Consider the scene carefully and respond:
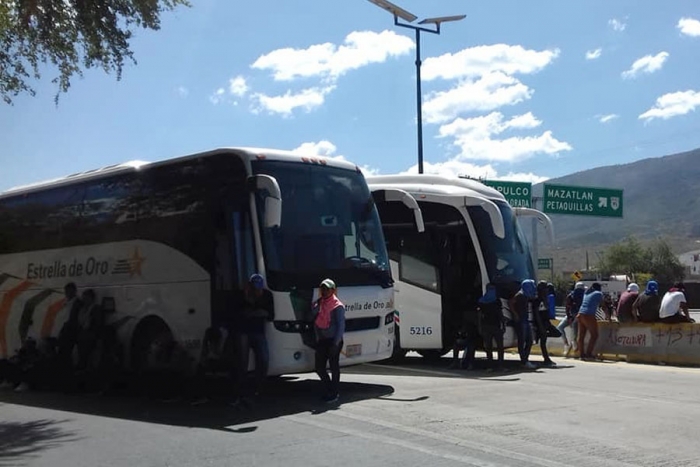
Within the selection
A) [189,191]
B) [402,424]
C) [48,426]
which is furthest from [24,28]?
[402,424]

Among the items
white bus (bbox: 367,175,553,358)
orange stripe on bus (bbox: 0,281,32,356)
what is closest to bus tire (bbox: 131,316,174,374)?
orange stripe on bus (bbox: 0,281,32,356)

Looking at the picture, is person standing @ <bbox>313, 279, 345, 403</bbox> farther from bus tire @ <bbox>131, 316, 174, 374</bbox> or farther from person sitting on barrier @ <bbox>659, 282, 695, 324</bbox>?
person sitting on barrier @ <bbox>659, 282, 695, 324</bbox>

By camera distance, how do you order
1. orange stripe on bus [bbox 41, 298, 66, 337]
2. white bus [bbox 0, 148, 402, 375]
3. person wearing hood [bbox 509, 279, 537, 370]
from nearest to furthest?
white bus [bbox 0, 148, 402, 375], orange stripe on bus [bbox 41, 298, 66, 337], person wearing hood [bbox 509, 279, 537, 370]

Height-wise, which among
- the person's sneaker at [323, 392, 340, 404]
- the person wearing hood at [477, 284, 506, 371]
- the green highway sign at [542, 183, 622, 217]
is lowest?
the person's sneaker at [323, 392, 340, 404]

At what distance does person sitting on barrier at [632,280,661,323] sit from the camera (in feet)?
55.2

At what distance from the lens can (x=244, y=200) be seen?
1030 cm

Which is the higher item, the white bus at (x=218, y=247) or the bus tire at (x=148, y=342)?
the white bus at (x=218, y=247)

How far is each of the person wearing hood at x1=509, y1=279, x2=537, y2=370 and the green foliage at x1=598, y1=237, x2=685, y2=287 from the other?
89068 millimetres

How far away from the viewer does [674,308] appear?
16.5 metres

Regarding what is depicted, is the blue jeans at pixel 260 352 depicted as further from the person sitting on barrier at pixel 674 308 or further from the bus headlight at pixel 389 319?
the person sitting on barrier at pixel 674 308

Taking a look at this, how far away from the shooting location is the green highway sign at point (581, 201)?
94.7ft

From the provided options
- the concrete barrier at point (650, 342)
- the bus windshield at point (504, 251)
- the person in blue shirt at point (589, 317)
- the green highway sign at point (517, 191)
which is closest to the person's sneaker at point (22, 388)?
the bus windshield at point (504, 251)

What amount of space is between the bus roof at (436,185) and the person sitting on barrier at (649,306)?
4.03 meters

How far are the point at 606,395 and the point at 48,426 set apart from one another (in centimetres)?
744
